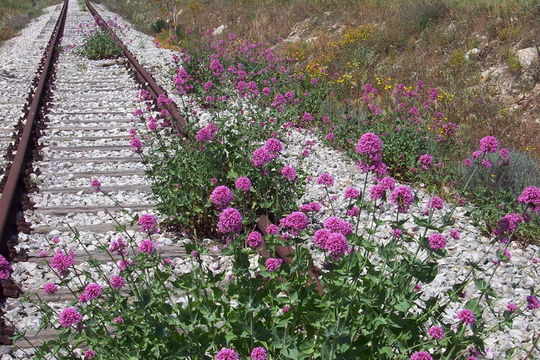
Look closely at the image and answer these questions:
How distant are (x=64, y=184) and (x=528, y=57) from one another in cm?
862

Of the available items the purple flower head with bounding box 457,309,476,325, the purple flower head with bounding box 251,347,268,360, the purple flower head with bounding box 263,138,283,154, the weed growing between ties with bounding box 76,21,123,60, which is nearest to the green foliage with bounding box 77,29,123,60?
the weed growing between ties with bounding box 76,21,123,60

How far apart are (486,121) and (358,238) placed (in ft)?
21.8

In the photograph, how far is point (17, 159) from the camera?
6.41 metres

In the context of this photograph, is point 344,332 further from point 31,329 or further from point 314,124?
point 314,124

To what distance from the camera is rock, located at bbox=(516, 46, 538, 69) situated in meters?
9.94

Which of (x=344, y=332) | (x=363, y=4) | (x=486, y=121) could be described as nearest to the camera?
(x=344, y=332)

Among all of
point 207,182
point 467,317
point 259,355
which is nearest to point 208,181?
point 207,182

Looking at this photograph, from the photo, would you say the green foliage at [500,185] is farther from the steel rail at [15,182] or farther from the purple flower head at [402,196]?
the steel rail at [15,182]

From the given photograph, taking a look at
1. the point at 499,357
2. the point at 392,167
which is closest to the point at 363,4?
the point at 392,167

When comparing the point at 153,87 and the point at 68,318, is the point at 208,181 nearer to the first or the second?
the point at 68,318

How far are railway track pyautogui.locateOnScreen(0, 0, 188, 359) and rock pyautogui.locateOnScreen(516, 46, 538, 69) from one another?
6612mm

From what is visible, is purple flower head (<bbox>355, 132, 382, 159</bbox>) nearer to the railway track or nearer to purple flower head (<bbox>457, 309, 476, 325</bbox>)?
purple flower head (<bbox>457, 309, 476, 325</bbox>)

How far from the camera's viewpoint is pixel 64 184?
634cm

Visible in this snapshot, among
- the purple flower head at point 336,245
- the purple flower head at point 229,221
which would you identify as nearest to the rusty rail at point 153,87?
the purple flower head at point 229,221
